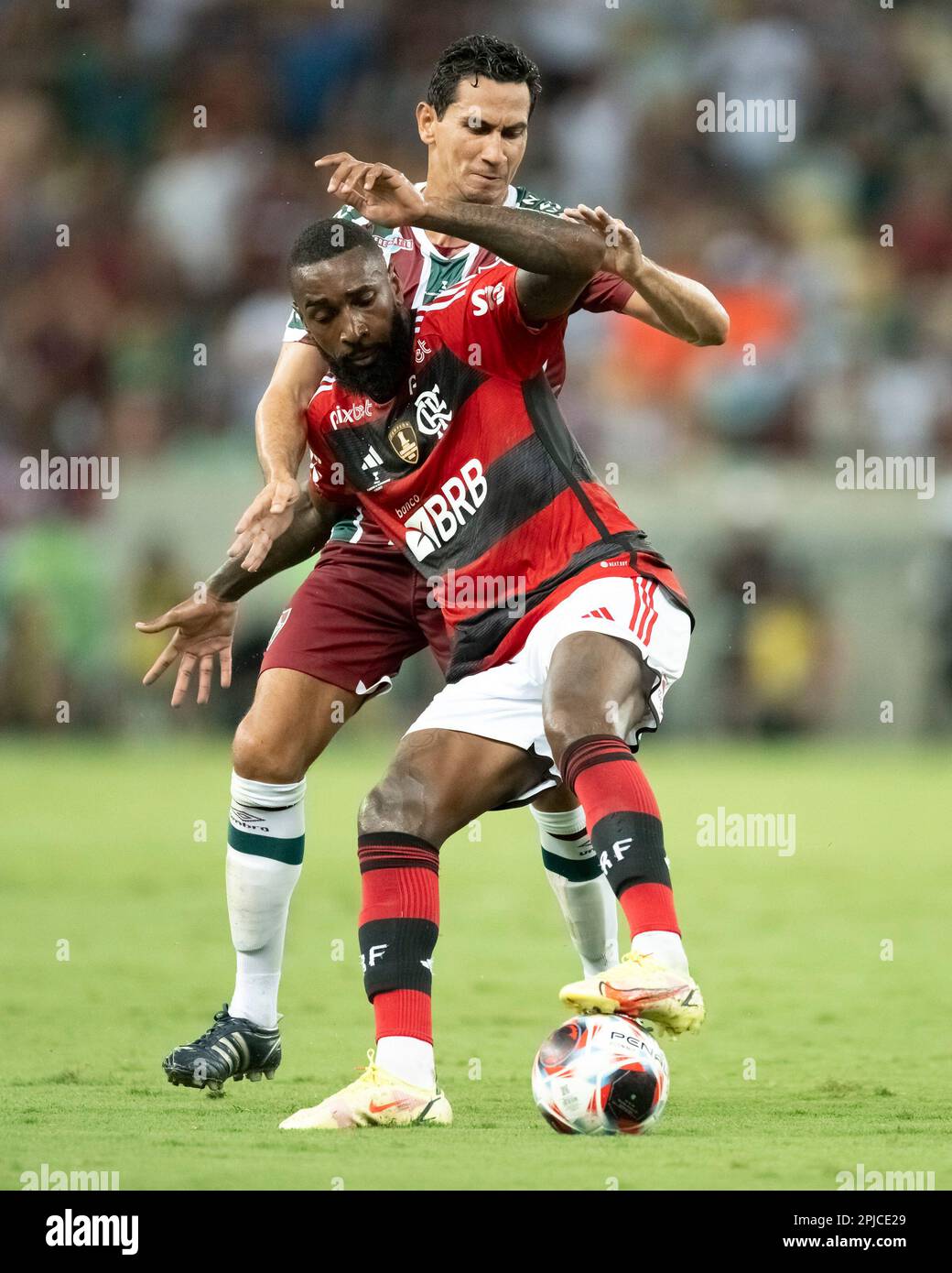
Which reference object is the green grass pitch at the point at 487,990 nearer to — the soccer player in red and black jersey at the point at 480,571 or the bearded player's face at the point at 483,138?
the soccer player in red and black jersey at the point at 480,571

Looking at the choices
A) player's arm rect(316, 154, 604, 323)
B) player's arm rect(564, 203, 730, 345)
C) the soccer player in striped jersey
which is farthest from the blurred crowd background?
player's arm rect(316, 154, 604, 323)

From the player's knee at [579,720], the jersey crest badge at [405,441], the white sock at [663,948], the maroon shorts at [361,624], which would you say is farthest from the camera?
the maroon shorts at [361,624]

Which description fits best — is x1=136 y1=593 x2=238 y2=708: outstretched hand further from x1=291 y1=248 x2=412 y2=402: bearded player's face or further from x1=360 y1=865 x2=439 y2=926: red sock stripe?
x1=360 y1=865 x2=439 y2=926: red sock stripe

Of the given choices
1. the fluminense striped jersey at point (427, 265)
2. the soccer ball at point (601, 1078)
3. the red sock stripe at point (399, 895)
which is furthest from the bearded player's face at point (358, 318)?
the soccer ball at point (601, 1078)

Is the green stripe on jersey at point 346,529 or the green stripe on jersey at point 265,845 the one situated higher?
the green stripe on jersey at point 346,529

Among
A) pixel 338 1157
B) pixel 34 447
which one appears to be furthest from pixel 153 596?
pixel 338 1157

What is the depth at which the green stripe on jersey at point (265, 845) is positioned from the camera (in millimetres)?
5672

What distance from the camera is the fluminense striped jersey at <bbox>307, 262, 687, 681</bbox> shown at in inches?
197

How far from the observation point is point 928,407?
15.9m

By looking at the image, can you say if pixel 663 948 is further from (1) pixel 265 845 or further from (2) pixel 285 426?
(2) pixel 285 426

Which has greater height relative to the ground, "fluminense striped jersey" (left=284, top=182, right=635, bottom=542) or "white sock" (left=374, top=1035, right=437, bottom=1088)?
"fluminense striped jersey" (left=284, top=182, right=635, bottom=542)

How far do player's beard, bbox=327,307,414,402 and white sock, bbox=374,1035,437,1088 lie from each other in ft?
5.25

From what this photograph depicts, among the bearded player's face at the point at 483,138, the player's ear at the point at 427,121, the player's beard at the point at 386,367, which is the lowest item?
the player's beard at the point at 386,367

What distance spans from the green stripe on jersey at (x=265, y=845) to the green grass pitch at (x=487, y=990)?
1.95 ft
